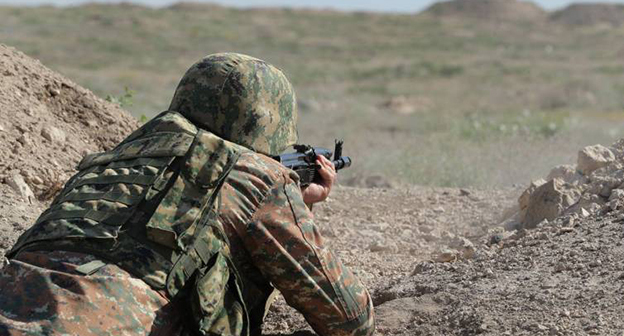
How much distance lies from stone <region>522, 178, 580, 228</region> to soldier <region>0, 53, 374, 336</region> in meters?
2.44

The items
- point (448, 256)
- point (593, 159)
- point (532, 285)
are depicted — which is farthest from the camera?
point (593, 159)

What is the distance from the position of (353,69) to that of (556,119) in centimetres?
2291

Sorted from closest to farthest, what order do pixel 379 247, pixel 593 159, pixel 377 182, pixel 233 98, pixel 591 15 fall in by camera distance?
pixel 233 98, pixel 379 247, pixel 593 159, pixel 377 182, pixel 591 15

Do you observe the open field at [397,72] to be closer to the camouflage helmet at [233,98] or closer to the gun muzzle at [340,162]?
the gun muzzle at [340,162]

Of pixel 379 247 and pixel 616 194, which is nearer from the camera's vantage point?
pixel 616 194

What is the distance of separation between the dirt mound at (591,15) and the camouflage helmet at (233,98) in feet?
246

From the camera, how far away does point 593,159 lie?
603 centimetres

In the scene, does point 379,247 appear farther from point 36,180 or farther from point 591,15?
point 591,15

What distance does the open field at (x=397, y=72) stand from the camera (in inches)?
424

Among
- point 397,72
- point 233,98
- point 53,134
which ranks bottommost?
point 397,72

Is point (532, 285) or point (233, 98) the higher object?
point (233, 98)

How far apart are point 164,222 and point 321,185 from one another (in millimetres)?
1009

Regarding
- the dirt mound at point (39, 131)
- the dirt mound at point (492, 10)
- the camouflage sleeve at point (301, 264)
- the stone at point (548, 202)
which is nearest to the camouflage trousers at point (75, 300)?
the camouflage sleeve at point (301, 264)

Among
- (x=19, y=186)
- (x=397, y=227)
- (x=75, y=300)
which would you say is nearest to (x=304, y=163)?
(x=75, y=300)
